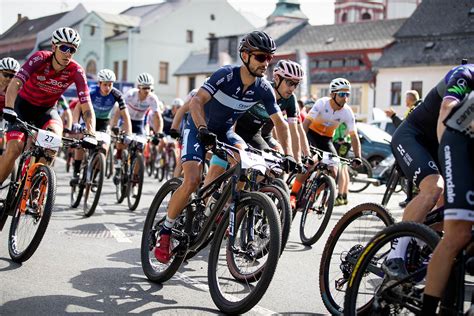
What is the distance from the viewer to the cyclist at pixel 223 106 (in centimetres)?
608

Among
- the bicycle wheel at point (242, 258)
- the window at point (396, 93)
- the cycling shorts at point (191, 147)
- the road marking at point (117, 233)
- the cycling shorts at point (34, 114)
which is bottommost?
the road marking at point (117, 233)

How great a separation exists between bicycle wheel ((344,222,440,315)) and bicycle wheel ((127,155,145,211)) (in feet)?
24.2

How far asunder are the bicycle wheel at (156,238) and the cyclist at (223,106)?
0.27ft

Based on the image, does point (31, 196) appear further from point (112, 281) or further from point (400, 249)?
point (400, 249)

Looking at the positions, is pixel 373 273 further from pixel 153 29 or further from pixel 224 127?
pixel 153 29

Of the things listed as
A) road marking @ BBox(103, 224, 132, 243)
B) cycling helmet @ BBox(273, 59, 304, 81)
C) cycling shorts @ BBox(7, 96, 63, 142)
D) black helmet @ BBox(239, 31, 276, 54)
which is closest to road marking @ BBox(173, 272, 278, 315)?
black helmet @ BBox(239, 31, 276, 54)

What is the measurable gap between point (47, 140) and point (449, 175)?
443 centimetres

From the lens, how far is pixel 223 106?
6.66 metres

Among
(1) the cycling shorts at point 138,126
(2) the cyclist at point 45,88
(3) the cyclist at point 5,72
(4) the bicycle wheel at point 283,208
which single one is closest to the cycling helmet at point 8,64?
(3) the cyclist at point 5,72

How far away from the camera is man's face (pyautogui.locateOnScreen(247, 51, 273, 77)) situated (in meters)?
6.11

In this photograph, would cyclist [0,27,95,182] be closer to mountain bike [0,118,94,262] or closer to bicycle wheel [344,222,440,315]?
mountain bike [0,118,94,262]

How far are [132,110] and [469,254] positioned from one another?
10.3 metres

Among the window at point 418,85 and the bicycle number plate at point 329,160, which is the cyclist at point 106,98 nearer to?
the bicycle number plate at point 329,160

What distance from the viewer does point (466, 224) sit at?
3.83 metres
